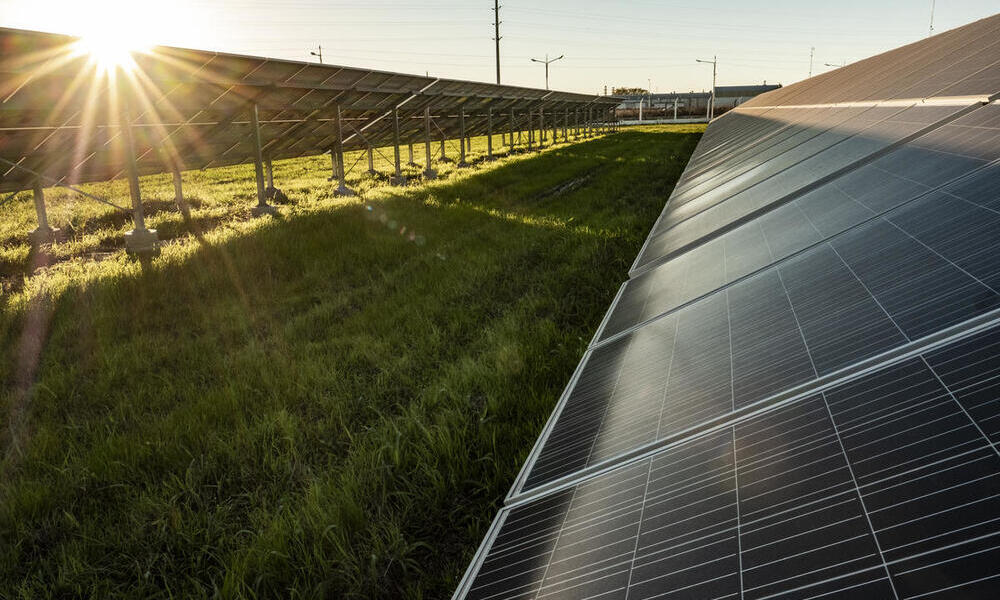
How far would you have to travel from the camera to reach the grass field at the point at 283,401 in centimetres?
302

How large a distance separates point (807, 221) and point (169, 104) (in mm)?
14916

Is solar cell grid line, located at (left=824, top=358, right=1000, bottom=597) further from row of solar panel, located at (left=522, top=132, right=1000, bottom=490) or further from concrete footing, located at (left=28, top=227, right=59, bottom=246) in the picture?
concrete footing, located at (left=28, top=227, right=59, bottom=246)

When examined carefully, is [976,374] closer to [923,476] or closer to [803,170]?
[923,476]

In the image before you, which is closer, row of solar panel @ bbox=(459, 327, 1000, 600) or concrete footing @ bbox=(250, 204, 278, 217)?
row of solar panel @ bbox=(459, 327, 1000, 600)

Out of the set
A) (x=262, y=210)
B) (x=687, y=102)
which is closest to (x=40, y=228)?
(x=262, y=210)

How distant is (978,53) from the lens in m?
7.31

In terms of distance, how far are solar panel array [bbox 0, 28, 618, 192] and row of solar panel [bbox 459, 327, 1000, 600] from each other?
10655mm

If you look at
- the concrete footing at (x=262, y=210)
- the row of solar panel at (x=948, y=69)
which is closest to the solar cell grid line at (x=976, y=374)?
the row of solar panel at (x=948, y=69)

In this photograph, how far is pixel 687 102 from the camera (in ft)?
348

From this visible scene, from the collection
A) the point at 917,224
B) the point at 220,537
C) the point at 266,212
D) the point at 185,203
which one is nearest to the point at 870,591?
the point at 917,224

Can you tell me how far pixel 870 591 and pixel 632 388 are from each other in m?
1.96

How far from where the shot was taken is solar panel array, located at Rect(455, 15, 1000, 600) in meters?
1.27

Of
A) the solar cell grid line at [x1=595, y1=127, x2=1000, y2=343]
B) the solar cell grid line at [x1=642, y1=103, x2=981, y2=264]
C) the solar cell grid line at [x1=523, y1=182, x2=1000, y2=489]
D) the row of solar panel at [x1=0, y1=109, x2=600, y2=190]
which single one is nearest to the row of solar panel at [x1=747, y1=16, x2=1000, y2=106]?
the solar cell grid line at [x1=642, y1=103, x2=981, y2=264]

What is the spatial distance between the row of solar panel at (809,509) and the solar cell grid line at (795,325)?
0.26 m
